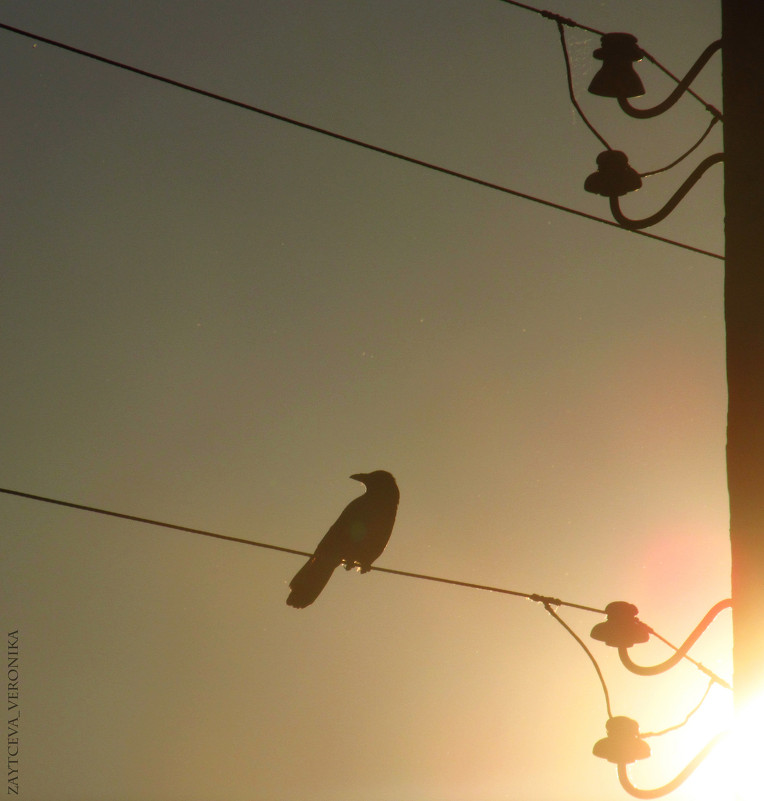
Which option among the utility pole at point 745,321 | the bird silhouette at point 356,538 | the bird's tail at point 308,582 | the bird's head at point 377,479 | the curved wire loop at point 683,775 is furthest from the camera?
the bird's head at point 377,479

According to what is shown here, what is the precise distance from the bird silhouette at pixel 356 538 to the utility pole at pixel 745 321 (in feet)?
17.4

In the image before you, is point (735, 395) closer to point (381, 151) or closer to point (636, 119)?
point (636, 119)

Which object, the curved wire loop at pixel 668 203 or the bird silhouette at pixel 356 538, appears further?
the bird silhouette at pixel 356 538

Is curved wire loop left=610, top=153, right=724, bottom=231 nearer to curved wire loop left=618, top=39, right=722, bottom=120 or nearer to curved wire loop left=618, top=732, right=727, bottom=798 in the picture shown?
curved wire loop left=618, top=39, right=722, bottom=120

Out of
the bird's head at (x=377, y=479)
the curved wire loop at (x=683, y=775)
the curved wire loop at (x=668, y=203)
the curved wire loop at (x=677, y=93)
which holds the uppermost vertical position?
the curved wire loop at (x=677, y=93)

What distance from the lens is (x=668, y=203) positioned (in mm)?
4227

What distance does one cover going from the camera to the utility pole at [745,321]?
3117 mm

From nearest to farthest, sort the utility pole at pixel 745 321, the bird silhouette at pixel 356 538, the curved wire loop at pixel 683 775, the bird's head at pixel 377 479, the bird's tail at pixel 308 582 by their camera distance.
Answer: the utility pole at pixel 745 321
the curved wire loop at pixel 683 775
the bird's tail at pixel 308 582
the bird silhouette at pixel 356 538
the bird's head at pixel 377 479

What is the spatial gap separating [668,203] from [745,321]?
3.45 feet

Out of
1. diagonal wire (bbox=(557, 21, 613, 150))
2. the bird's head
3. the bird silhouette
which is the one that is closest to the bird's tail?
the bird silhouette

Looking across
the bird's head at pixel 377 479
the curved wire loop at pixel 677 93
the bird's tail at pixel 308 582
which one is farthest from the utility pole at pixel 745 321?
the bird's head at pixel 377 479

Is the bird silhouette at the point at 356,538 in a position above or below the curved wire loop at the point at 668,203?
below

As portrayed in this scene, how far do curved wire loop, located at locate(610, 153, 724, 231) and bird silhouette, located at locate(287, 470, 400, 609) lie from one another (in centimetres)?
466

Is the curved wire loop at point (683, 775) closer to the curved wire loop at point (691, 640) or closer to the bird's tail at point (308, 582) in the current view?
the curved wire loop at point (691, 640)
